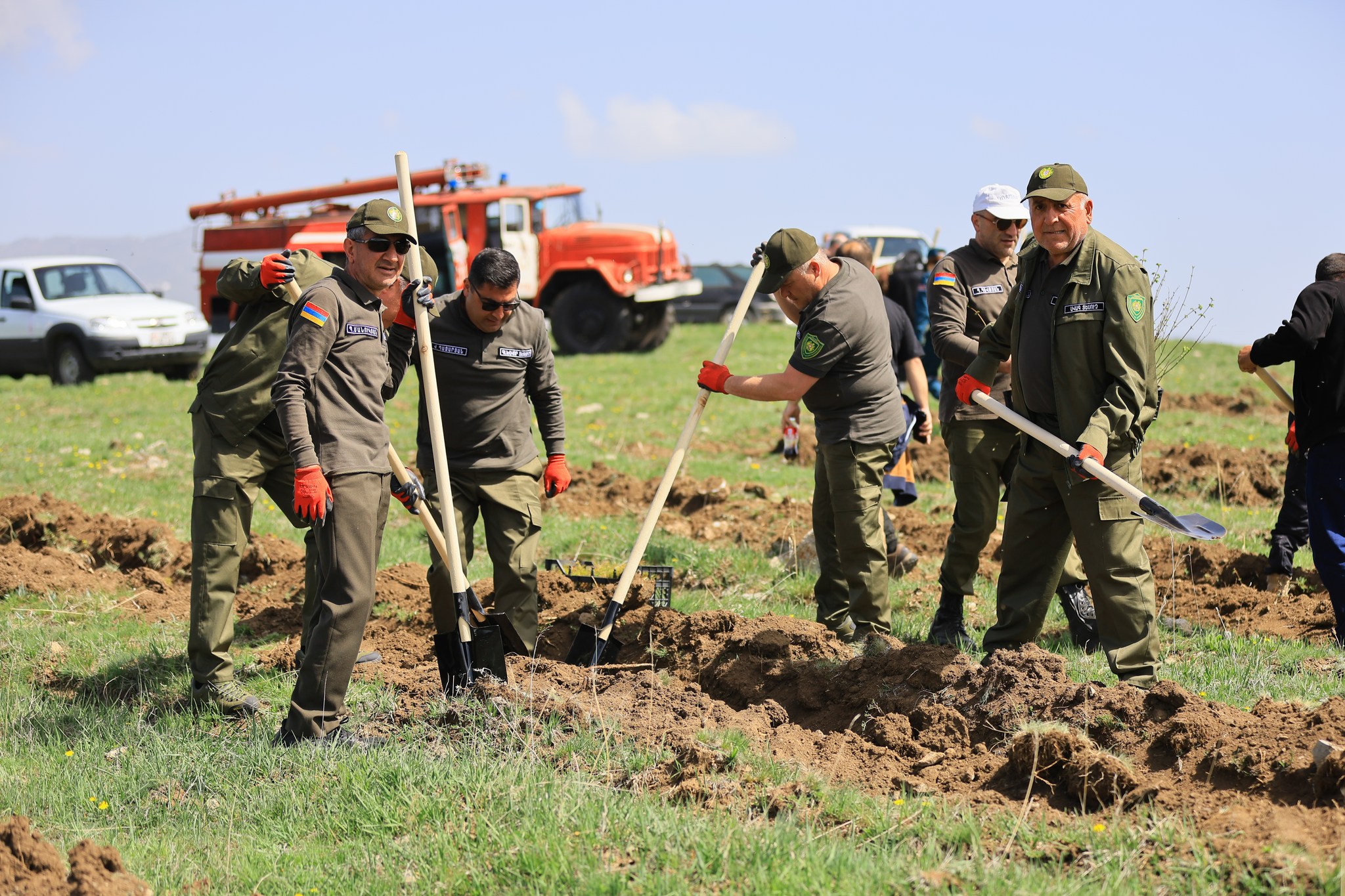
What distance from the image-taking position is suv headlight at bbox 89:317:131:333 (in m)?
15.9

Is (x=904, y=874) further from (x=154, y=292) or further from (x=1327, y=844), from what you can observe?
(x=154, y=292)

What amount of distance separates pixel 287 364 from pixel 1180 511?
257 inches

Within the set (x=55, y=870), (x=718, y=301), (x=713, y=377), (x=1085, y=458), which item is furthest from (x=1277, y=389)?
(x=718, y=301)

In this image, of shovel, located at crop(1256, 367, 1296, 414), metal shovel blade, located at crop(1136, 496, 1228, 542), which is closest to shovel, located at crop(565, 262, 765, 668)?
metal shovel blade, located at crop(1136, 496, 1228, 542)

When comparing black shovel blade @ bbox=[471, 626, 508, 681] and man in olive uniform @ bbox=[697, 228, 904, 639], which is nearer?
black shovel blade @ bbox=[471, 626, 508, 681]

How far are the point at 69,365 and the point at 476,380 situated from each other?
44.5ft

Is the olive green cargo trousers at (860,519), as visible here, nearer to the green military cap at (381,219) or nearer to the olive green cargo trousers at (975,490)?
the olive green cargo trousers at (975,490)

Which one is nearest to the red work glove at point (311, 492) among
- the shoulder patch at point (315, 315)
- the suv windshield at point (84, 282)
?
the shoulder patch at point (315, 315)

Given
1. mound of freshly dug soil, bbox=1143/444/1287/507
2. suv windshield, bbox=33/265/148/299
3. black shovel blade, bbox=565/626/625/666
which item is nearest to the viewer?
black shovel blade, bbox=565/626/625/666

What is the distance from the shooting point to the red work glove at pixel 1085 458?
427cm

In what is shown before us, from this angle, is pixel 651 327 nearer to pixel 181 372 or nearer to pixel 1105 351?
pixel 181 372

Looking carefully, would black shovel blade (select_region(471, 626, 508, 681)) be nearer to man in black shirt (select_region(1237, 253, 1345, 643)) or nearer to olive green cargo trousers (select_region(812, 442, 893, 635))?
olive green cargo trousers (select_region(812, 442, 893, 635))

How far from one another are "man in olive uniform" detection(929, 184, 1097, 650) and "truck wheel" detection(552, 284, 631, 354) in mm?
13554

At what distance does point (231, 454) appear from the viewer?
5035mm
